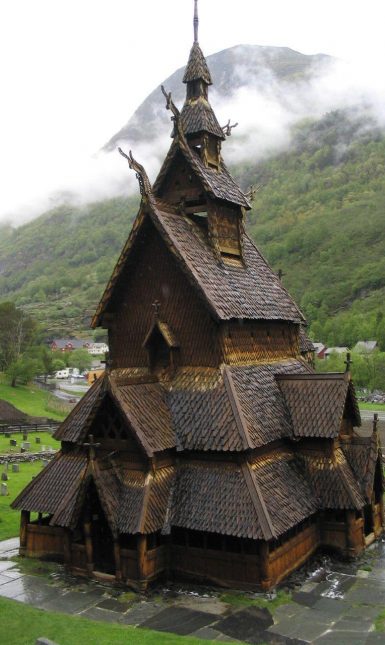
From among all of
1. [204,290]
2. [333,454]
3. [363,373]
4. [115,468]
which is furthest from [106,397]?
[363,373]

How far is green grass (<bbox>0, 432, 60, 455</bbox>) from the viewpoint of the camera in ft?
156

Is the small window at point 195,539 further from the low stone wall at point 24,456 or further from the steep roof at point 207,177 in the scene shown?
the low stone wall at point 24,456

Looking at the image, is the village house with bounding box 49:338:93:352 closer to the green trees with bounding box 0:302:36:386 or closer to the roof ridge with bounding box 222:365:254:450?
the green trees with bounding box 0:302:36:386

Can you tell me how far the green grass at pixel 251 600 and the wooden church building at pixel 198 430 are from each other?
370 mm

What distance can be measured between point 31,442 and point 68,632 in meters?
39.6

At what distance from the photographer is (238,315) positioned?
1912cm

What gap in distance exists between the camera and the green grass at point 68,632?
13.5 metres

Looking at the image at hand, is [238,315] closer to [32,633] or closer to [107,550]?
[107,550]

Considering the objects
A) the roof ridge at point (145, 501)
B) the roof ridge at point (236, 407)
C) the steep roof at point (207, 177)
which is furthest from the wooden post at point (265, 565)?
the steep roof at point (207, 177)

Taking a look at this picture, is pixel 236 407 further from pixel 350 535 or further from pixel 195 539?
pixel 350 535

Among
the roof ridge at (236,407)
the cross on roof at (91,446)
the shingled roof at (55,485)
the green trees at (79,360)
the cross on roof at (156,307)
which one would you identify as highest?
the green trees at (79,360)

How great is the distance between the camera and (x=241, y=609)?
1538 centimetres

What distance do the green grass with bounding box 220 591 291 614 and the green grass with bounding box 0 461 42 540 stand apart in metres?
10.0

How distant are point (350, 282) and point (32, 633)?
169 meters
